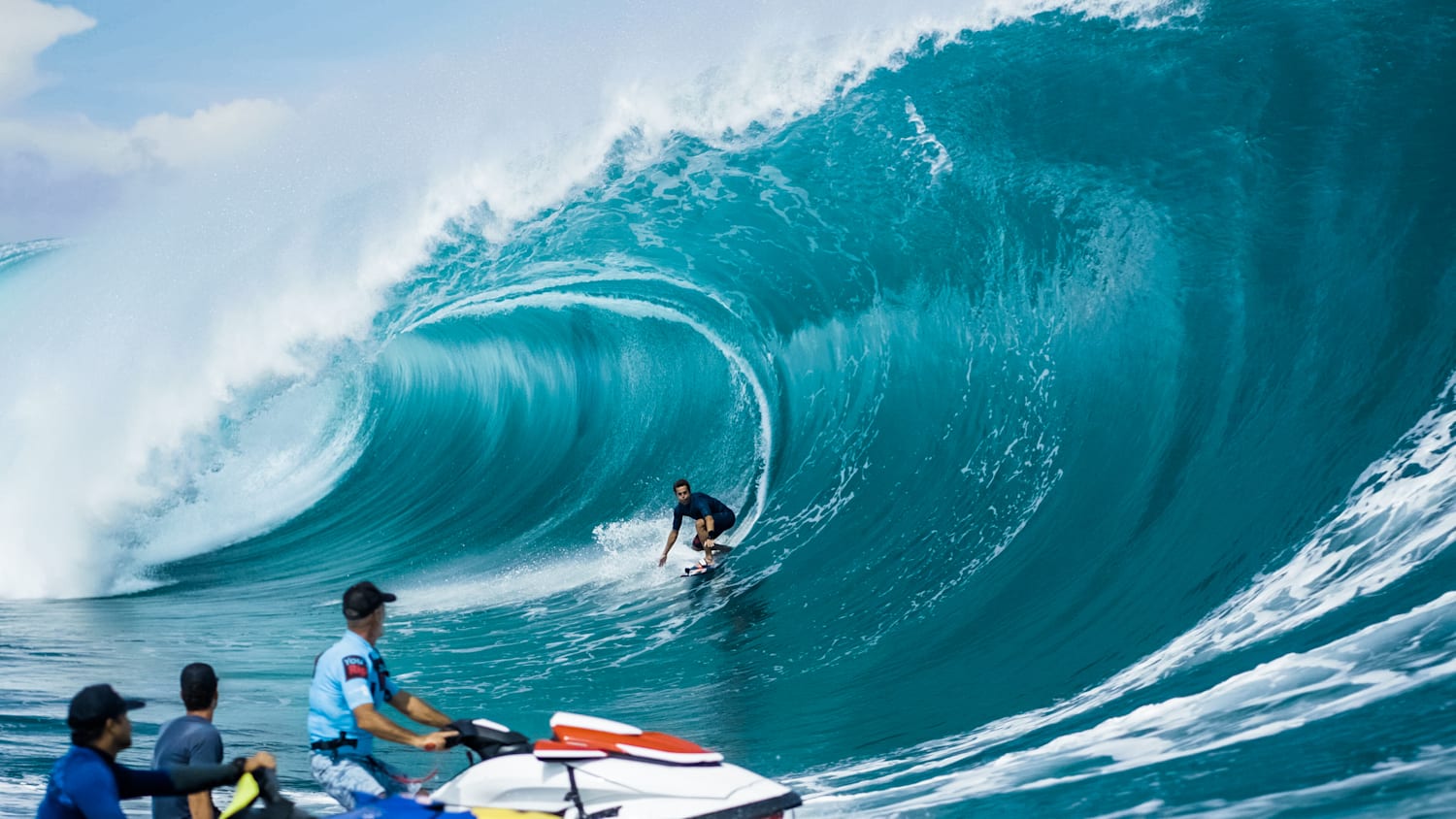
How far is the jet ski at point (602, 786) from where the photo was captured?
4055 mm

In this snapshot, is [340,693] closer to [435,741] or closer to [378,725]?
[378,725]

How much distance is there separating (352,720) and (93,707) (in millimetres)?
967

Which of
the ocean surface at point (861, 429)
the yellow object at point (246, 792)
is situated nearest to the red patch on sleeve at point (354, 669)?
the yellow object at point (246, 792)

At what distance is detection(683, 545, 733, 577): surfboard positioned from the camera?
10.6m

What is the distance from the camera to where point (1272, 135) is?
1001 cm

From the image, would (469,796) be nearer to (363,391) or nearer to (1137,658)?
(1137,658)

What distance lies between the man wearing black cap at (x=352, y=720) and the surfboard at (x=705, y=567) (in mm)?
6275

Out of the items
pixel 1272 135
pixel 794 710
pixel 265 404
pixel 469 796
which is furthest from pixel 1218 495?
pixel 265 404

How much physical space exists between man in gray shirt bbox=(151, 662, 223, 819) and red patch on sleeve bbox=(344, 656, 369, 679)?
16.5 inches

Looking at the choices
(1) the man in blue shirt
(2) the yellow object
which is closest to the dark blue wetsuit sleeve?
(2) the yellow object

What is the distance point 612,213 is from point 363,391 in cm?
600

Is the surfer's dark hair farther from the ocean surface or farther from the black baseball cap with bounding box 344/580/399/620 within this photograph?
the ocean surface

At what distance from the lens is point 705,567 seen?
34.7 feet

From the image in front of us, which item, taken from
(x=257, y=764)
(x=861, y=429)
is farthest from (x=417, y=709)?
(x=861, y=429)
